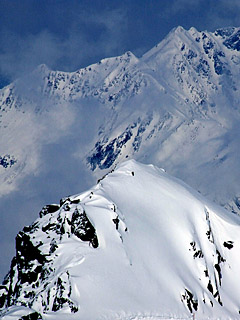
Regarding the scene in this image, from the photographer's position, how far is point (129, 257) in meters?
104

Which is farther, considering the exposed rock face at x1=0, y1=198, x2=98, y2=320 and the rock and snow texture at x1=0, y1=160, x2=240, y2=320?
the rock and snow texture at x1=0, y1=160, x2=240, y2=320

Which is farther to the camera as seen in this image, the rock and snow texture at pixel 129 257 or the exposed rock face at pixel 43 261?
the rock and snow texture at pixel 129 257

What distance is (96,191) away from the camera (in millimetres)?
117812

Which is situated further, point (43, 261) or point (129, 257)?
point (129, 257)

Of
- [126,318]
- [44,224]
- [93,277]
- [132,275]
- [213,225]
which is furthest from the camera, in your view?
[213,225]

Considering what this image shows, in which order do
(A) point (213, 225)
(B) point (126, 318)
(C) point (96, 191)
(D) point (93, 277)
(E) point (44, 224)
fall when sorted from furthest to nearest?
(A) point (213, 225) → (C) point (96, 191) → (E) point (44, 224) → (D) point (93, 277) → (B) point (126, 318)

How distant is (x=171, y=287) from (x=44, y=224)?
79.0ft

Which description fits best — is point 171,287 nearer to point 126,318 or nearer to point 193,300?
point 193,300

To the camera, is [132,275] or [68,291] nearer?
[68,291]

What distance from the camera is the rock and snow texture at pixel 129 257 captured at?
295 ft

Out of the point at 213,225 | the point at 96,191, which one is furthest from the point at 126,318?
the point at 213,225

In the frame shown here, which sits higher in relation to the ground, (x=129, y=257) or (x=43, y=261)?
(x=43, y=261)

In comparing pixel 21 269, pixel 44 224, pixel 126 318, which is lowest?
pixel 126 318

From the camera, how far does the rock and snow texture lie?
9004 centimetres
